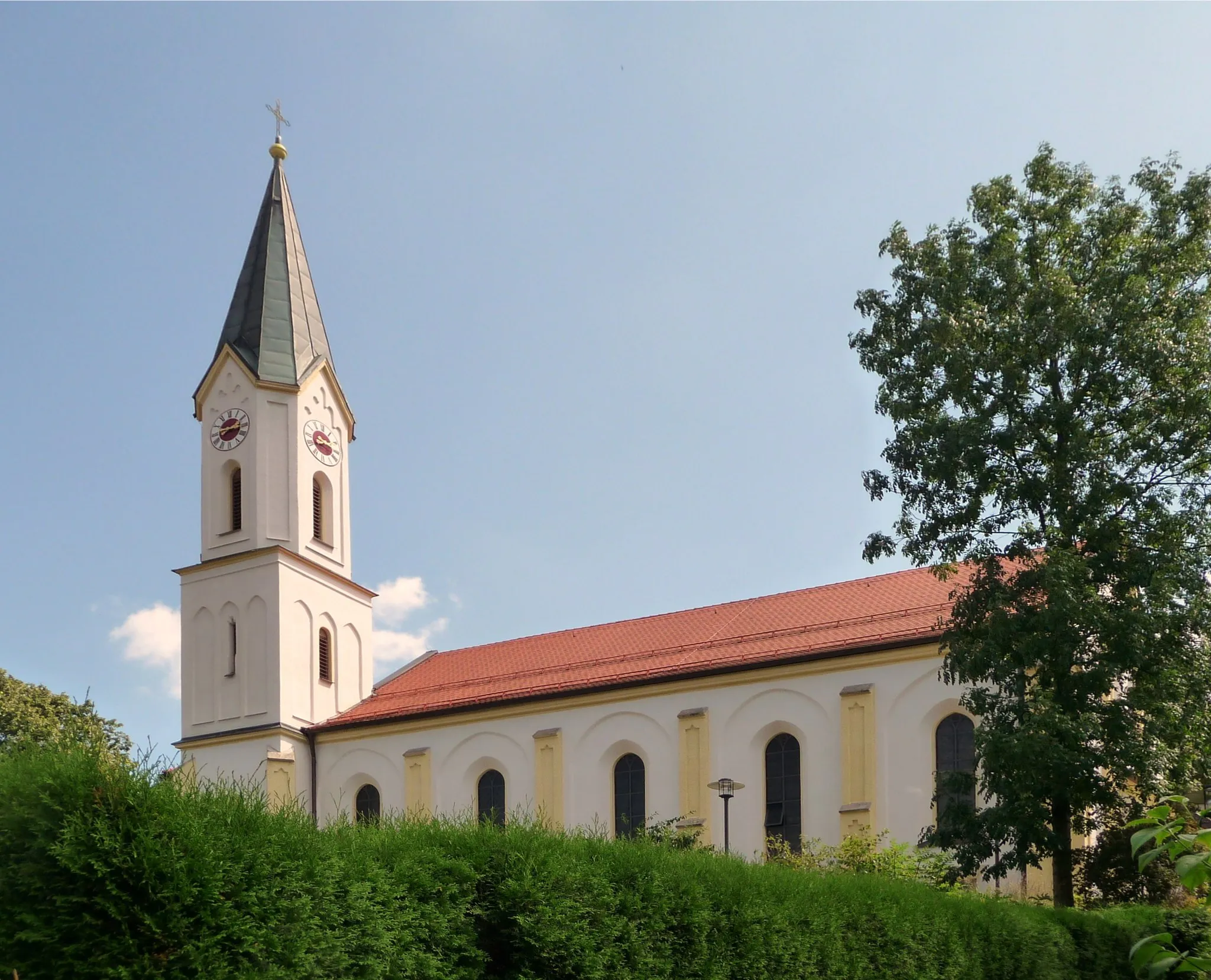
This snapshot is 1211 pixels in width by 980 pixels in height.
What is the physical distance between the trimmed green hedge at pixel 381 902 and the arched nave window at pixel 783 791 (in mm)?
16528

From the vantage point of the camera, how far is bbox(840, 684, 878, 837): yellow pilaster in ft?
97.6

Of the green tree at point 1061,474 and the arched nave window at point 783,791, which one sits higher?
the green tree at point 1061,474

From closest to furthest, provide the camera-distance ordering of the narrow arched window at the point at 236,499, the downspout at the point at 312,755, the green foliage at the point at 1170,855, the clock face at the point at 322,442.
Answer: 1. the green foliage at the point at 1170,855
2. the downspout at the point at 312,755
3. the narrow arched window at the point at 236,499
4. the clock face at the point at 322,442

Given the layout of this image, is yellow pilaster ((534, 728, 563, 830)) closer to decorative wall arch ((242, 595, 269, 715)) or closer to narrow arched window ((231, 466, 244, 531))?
decorative wall arch ((242, 595, 269, 715))

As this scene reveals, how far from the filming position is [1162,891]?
2306cm

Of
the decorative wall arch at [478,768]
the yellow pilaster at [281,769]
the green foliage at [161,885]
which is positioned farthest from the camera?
the yellow pilaster at [281,769]

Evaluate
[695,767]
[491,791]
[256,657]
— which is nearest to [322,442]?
[256,657]

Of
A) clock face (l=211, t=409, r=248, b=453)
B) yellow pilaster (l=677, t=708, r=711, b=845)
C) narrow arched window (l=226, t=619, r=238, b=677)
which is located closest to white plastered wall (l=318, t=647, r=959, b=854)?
yellow pilaster (l=677, t=708, r=711, b=845)

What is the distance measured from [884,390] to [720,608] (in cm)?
1505

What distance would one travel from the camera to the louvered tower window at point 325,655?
39.9 metres

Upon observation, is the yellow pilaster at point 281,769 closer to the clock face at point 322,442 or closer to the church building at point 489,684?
the church building at point 489,684

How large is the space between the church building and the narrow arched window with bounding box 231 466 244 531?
0.08 metres

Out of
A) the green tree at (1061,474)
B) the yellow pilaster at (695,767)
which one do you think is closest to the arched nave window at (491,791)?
the yellow pilaster at (695,767)

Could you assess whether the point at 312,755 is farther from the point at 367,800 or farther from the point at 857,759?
the point at 857,759
